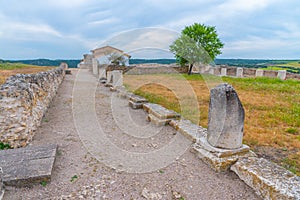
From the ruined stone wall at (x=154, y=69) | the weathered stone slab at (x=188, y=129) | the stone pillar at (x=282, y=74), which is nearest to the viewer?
the weathered stone slab at (x=188, y=129)

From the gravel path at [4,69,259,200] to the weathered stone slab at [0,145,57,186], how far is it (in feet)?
0.39

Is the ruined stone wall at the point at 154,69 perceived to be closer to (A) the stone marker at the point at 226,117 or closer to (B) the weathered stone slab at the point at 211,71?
(B) the weathered stone slab at the point at 211,71

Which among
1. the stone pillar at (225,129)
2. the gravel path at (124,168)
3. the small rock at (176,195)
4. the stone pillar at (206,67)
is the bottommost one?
the small rock at (176,195)

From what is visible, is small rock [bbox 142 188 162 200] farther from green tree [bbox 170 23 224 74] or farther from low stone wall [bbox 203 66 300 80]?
green tree [bbox 170 23 224 74]

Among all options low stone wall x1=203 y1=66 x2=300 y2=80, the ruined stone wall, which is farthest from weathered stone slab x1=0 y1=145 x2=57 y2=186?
the ruined stone wall

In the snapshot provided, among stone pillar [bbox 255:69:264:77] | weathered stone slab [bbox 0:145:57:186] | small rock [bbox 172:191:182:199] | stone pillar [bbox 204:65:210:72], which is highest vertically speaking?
stone pillar [bbox 204:65:210:72]

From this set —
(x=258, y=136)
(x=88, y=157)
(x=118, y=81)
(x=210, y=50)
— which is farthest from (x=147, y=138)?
(x=210, y=50)

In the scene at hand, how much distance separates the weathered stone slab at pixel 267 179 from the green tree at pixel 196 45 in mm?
21694

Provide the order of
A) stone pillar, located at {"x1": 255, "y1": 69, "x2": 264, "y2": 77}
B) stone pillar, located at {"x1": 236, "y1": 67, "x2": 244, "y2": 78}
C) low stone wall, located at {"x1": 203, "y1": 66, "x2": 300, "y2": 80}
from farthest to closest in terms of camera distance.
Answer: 1. stone pillar, located at {"x1": 236, "y1": 67, "x2": 244, "y2": 78}
2. stone pillar, located at {"x1": 255, "y1": 69, "x2": 264, "y2": 77}
3. low stone wall, located at {"x1": 203, "y1": 66, "x2": 300, "y2": 80}

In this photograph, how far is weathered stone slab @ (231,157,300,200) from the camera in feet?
7.52

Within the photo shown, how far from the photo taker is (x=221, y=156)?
125 inches

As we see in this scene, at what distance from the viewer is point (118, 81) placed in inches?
461

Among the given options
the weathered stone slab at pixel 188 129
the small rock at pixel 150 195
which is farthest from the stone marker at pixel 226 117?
the small rock at pixel 150 195

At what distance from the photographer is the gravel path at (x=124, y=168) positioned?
260 cm
